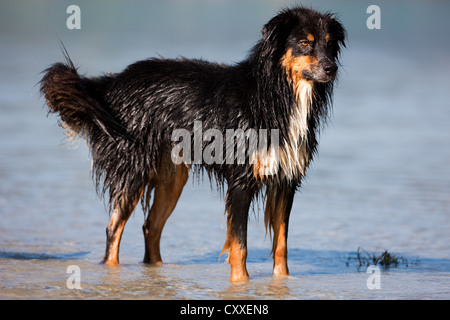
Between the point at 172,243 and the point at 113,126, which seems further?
the point at 172,243

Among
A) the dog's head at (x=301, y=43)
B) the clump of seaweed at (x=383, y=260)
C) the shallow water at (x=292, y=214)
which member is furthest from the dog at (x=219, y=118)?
the clump of seaweed at (x=383, y=260)

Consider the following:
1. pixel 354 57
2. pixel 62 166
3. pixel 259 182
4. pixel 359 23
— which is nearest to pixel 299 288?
pixel 259 182

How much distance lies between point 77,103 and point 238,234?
6.05 ft

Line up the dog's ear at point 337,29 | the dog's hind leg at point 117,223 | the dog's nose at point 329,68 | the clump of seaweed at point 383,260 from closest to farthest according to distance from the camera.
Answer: the dog's nose at point 329,68
the dog's ear at point 337,29
the dog's hind leg at point 117,223
the clump of seaweed at point 383,260

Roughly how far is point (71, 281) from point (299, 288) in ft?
5.64

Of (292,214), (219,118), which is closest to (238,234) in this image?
(219,118)

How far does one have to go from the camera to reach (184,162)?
263 inches

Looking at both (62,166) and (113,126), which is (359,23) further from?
(113,126)

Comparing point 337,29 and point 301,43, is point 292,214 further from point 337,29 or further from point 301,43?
point 301,43

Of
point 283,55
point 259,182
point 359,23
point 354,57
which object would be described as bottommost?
point 259,182

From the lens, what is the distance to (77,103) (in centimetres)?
674

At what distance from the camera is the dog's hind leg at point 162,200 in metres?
7.02

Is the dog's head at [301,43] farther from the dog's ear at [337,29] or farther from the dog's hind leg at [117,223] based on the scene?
the dog's hind leg at [117,223]

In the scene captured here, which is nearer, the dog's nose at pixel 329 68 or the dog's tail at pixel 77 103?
the dog's nose at pixel 329 68
